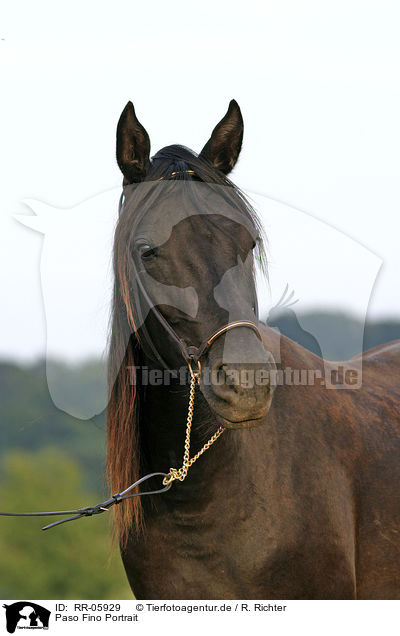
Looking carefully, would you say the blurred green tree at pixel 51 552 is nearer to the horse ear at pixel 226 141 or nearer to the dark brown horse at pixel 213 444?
the dark brown horse at pixel 213 444

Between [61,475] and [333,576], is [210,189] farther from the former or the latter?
[61,475]

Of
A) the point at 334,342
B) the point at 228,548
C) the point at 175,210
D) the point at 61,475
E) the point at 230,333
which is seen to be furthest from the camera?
the point at 61,475

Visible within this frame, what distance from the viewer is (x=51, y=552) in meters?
28.1

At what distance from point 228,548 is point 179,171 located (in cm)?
185

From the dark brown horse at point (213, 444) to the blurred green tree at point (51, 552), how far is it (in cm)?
2335

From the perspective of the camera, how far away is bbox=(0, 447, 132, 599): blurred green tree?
2684 centimetres

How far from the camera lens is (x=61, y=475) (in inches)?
1303

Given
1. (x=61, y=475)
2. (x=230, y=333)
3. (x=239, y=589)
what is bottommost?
(x=61, y=475)

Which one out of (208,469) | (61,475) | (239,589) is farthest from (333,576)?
Answer: (61,475)
